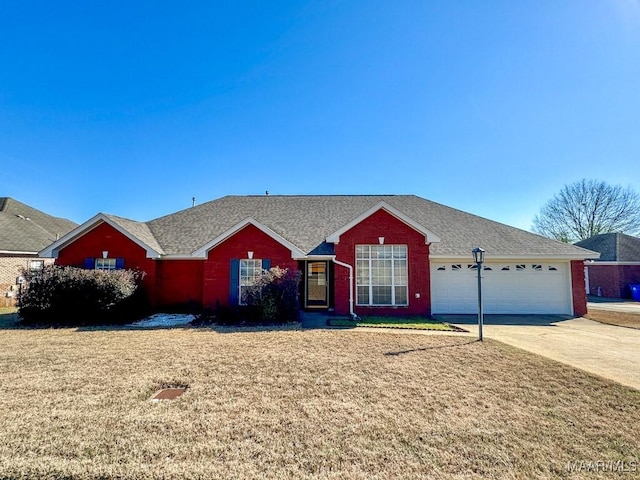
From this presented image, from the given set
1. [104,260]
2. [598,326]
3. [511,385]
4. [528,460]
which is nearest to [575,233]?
[598,326]

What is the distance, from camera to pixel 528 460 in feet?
13.0

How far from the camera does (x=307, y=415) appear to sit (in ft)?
16.3

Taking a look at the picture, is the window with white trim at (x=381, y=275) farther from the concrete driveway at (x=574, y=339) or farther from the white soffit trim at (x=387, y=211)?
the concrete driveway at (x=574, y=339)

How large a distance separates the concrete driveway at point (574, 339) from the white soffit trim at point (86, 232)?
1449 cm

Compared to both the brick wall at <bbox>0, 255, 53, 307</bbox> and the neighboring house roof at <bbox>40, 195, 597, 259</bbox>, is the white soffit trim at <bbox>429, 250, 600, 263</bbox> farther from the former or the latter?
the brick wall at <bbox>0, 255, 53, 307</bbox>

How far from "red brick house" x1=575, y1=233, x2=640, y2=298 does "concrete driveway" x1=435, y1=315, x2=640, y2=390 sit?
54.4 ft

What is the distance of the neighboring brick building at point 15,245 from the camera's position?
1859cm

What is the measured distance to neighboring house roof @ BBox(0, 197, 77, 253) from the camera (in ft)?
64.4

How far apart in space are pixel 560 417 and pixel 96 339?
40.0 ft

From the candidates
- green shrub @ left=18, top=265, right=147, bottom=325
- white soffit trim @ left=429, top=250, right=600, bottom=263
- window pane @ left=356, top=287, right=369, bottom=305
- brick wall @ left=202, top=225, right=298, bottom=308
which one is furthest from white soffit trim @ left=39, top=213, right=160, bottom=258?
white soffit trim @ left=429, top=250, right=600, bottom=263

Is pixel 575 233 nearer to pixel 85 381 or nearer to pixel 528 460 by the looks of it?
pixel 528 460

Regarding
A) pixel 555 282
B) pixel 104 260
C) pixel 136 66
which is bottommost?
pixel 555 282

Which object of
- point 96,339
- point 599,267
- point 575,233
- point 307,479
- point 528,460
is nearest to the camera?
point 307,479

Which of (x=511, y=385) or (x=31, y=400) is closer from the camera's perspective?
(x=31, y=400)
